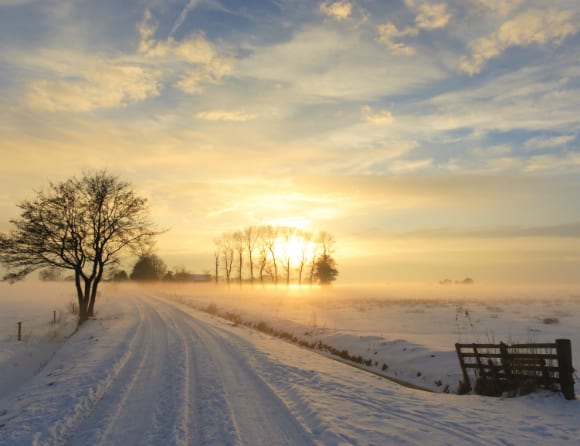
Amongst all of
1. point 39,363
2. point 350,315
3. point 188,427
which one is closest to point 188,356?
point 188,427

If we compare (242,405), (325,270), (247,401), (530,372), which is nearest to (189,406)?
(242,405)

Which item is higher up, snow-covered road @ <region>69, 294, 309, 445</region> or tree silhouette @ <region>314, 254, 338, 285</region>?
tree silhouette @ <region>314, 254, 338, 285</region>

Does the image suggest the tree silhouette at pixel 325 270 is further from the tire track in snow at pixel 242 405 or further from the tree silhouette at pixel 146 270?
the tire track in snow at pixel 242 405

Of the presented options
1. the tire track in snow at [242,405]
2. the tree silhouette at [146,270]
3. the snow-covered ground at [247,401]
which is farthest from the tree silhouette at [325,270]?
the tire track in snow at [242,405]

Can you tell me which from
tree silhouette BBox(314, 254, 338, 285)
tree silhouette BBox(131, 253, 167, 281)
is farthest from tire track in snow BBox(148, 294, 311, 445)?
tree silhouette BBox(131, 253, 167, 281)

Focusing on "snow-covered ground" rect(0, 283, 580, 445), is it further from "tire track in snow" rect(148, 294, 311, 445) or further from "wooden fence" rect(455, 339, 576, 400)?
"wooden fence" rect(455, 339, 576, 400)

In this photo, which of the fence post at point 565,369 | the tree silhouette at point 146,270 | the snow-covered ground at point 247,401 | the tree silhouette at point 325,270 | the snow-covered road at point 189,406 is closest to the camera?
the snow-covered road at point 189,406

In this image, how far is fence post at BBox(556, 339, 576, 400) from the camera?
36.2 feet

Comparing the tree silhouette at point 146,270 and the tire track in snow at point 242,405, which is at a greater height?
the tree silhouette at point 146,270

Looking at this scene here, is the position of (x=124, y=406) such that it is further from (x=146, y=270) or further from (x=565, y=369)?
(x=146, y=270)

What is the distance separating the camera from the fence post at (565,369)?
1102cm

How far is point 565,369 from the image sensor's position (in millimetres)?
11125

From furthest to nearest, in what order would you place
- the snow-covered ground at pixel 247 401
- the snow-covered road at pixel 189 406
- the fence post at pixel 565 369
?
the fence post at pixel 565 369 < the snow-covered ground at pixel 247 401 < the snow-covered road at pixel 189 406

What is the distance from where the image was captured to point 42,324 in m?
33.4
